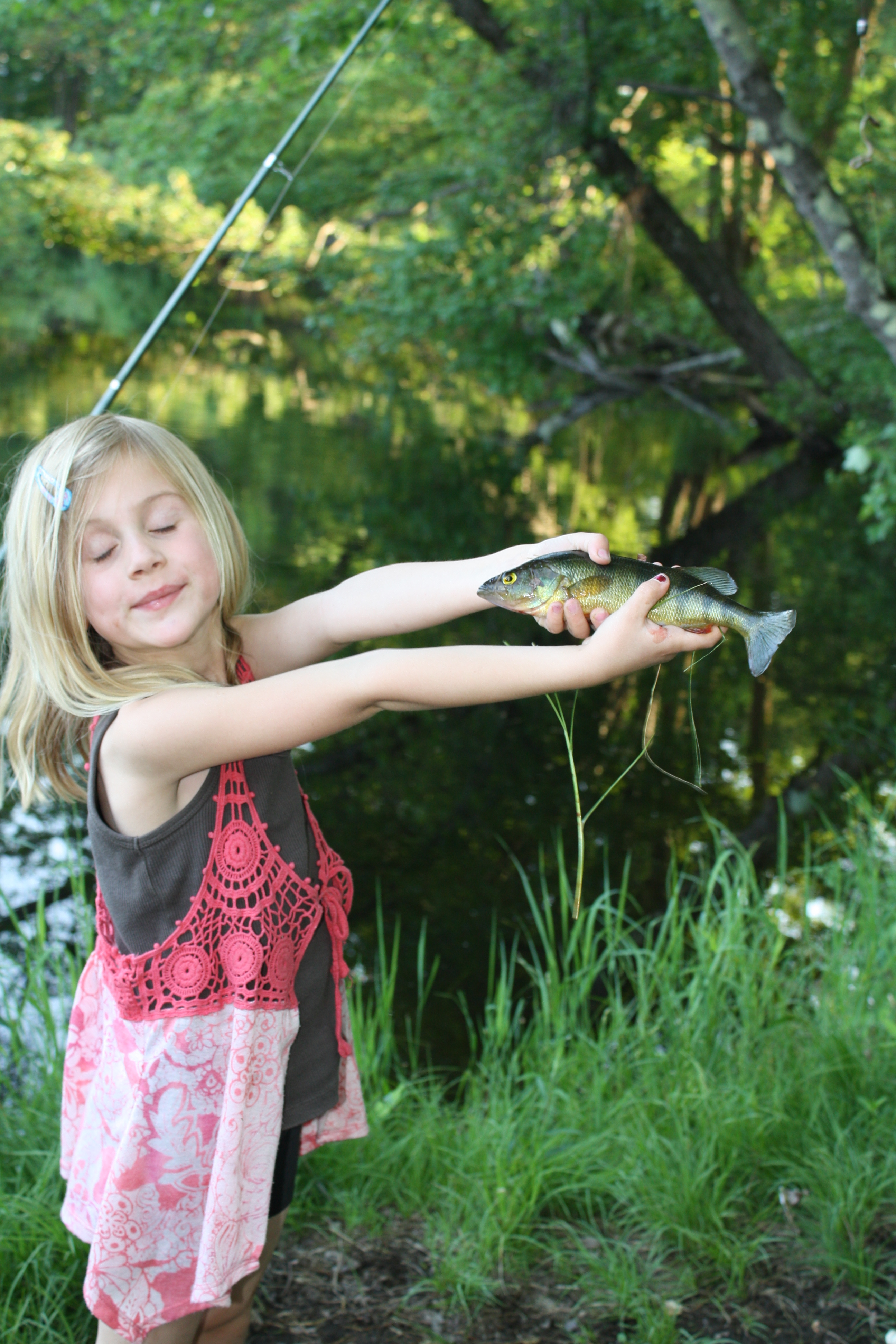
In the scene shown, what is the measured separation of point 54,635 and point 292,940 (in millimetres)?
664

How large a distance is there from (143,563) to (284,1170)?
112cm

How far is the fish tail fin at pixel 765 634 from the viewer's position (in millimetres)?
1738

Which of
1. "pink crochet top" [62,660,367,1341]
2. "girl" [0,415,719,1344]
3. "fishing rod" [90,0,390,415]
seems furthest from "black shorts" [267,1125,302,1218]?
"fishing rod" [90,0,390,415]

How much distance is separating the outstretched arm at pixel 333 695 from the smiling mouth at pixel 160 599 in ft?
0.71

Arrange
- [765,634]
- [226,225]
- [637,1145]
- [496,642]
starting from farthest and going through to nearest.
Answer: [496,642] → [226,225] → [637,1145] → [765,634]

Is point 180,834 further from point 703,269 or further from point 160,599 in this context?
point 703,269

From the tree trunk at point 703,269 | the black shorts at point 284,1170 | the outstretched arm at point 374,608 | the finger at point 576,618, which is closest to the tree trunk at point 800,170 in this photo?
the outstretched arm at point 374,608

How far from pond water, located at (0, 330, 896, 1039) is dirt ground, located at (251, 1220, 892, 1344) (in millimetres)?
2002

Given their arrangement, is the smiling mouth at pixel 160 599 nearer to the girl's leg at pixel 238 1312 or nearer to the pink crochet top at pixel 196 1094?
the pink crochet top at pixel 196 1094

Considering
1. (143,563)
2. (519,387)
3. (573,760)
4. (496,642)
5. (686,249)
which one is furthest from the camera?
(519,387)

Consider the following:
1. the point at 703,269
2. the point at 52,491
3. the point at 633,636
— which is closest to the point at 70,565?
the point at 52,491

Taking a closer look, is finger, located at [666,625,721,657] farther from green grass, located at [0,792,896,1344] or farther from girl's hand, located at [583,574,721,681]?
green grass, located at [0,792,896,1344]

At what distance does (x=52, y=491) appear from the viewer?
1855 mm

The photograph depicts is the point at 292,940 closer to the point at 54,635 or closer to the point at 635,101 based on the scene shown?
the point at 54,635
